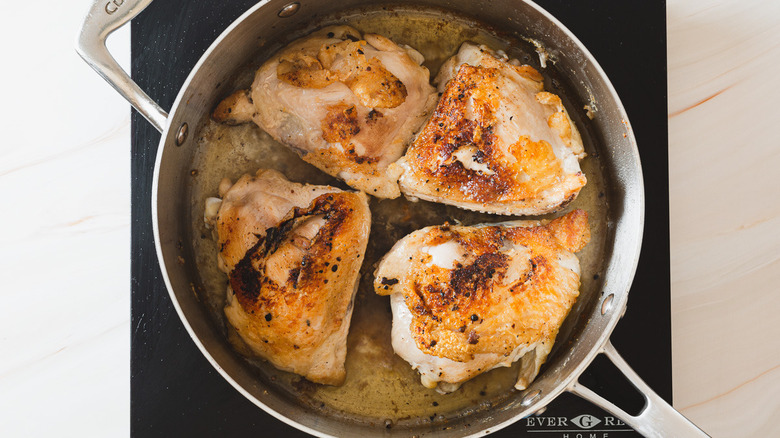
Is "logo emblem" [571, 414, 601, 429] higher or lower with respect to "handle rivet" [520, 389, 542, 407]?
lower

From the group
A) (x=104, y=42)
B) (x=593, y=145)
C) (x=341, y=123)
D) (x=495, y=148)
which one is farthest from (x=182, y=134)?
(x=593, y=145)

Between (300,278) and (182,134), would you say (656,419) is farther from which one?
(182,134)

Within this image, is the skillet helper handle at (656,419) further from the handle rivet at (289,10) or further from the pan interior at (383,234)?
the handle rivet at (289,10)

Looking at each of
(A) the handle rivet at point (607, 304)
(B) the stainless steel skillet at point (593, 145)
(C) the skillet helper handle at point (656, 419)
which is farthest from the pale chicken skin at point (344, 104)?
(C) the skillet helper handle at point (656, 419)

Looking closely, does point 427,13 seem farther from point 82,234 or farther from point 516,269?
point 82,234

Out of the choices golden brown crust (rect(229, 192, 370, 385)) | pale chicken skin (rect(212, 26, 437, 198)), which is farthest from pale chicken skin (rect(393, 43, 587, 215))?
golden brown crust (rect(229, 192, 370, 385))

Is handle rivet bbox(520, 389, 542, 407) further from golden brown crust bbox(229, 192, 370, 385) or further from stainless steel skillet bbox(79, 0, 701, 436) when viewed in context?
golden brown crust bbox(229, 192, 370, 385)

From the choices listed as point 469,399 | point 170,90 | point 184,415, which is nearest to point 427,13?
point 170,90
